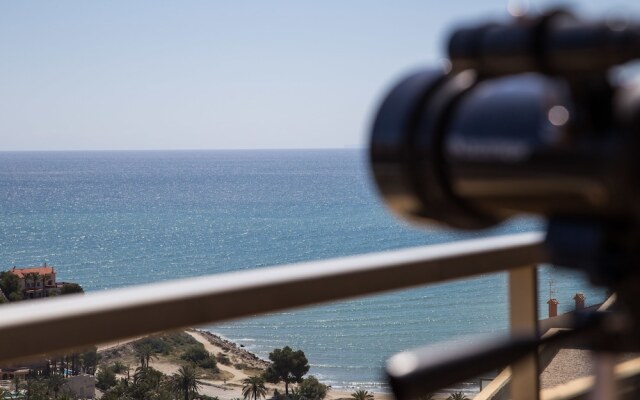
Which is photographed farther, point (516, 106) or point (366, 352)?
point (366, 352)

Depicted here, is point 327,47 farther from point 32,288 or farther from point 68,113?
point 32,288

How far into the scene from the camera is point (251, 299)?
1.30 m

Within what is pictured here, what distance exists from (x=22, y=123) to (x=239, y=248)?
52.1 metres

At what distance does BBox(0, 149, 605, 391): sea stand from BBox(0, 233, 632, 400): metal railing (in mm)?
256

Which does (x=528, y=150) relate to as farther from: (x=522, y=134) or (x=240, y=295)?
(x=240, y=295)

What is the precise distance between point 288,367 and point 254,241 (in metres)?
55.7

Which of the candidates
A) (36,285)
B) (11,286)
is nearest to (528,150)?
(11,286)

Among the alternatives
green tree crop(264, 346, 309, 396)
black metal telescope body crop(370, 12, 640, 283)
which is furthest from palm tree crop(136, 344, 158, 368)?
black metal telescope body crop(370, 12, 640, 283)

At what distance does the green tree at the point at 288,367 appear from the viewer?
4895 mm

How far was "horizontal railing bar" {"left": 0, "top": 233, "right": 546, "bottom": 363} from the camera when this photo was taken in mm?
1103

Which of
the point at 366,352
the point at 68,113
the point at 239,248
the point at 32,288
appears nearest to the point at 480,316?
the point at 366,352

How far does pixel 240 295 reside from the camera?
4.23 feet

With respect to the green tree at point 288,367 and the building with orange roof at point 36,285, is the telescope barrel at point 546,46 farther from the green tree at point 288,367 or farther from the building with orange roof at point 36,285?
the building with orange roof at point 36,285

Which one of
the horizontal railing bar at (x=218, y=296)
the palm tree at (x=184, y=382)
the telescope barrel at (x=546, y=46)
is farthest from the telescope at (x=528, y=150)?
the palm tree at (x=184, y=382)
